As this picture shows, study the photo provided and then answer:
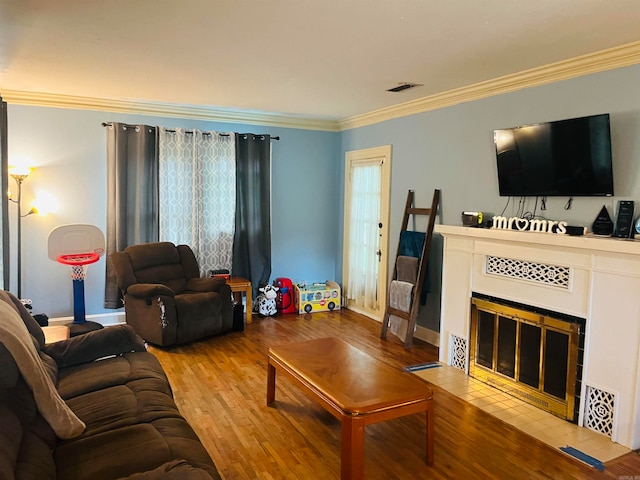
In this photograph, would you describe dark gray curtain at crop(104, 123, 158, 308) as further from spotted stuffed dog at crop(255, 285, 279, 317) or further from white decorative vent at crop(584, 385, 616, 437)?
white decorative vent at crop(584, 385, 616, 437)

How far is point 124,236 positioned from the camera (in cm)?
506

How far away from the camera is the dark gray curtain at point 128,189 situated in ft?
16.3

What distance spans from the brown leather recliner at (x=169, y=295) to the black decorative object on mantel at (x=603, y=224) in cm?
333

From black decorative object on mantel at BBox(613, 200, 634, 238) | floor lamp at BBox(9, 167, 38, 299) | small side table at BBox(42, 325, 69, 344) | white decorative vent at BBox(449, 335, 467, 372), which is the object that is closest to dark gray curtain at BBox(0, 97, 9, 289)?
floor lamp at BBox(9, 167, 38, 299)

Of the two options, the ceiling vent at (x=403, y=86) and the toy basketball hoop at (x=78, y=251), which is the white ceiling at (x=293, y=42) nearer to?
the ceiling vent at (x=403, y=86)

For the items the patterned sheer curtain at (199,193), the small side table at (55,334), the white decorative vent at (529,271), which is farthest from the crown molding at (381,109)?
the small side table at (55,334)

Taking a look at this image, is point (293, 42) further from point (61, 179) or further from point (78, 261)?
point (61, 179)

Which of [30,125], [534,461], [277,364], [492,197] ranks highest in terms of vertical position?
[30,125]

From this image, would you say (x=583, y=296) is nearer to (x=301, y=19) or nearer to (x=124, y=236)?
(x=301, y=19)

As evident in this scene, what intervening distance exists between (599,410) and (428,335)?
1.93m

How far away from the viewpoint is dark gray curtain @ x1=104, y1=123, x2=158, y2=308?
498 cm

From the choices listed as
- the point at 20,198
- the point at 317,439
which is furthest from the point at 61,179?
the point at 317,439

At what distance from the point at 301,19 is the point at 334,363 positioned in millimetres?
2013

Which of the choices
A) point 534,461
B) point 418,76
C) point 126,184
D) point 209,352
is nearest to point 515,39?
point 418,76
